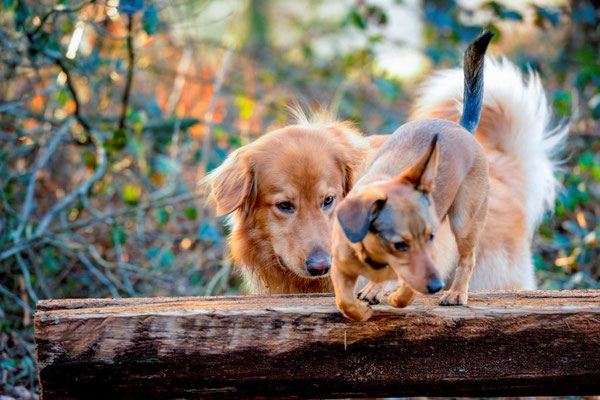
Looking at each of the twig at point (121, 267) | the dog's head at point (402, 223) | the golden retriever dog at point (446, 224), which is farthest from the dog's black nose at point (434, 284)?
the twig at point (121, 267)

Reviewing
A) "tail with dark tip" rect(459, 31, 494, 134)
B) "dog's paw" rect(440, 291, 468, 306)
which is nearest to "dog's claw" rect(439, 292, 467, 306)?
"dog's paw" rect(440, 291, 468, 306)

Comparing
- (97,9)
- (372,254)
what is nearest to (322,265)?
(372,254)

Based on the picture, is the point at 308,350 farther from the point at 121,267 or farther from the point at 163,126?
the point at 163,126

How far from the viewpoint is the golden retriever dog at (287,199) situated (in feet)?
12.0

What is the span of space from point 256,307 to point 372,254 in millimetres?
584

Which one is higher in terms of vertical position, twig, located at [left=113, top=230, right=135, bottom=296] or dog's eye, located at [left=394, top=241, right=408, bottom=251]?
dog's eye, located at [left=394, top=241, right=408, bottom=251]

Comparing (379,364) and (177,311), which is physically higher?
(177,311)

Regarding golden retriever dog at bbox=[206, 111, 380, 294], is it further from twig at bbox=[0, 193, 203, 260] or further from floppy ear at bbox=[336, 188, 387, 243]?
twig at bbox=[0, 193, 203, 260]

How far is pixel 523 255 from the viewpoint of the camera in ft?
15.4

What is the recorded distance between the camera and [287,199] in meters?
3.81

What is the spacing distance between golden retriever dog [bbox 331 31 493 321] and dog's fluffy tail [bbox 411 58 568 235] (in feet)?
5.98

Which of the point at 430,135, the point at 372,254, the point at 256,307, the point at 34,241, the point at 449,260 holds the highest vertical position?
the point at 430,135

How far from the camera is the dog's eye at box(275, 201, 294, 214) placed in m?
3.82

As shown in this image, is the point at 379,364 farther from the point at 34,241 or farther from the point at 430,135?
the point at 34,241
